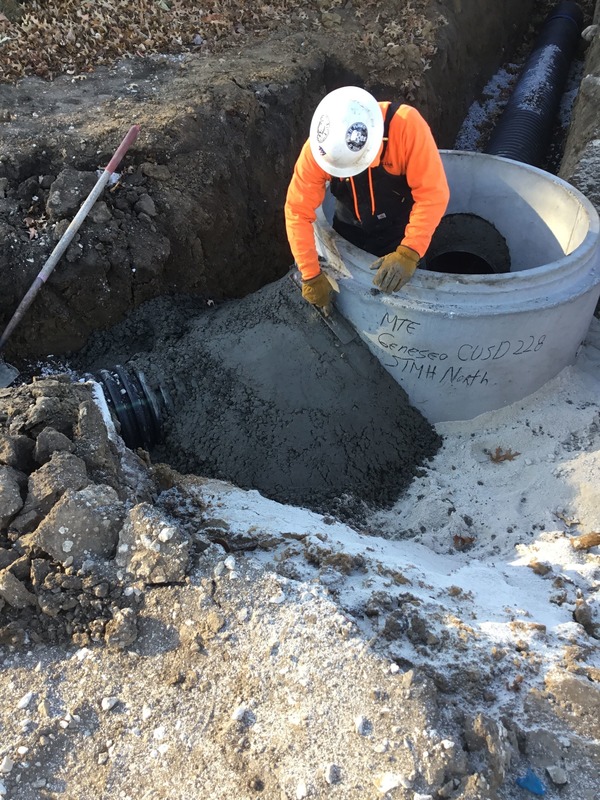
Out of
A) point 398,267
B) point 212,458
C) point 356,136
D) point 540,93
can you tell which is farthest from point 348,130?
point 540,93

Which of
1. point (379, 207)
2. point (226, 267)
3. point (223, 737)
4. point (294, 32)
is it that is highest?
point (294, 32)

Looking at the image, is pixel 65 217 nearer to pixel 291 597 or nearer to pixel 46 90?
pixel 46 90

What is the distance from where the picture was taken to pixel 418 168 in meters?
3.02

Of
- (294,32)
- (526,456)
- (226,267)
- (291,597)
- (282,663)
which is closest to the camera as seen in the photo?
(282,663)

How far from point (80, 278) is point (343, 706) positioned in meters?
3.17

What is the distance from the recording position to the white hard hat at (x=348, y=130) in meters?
2.83

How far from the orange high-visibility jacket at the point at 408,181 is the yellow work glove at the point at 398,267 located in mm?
42

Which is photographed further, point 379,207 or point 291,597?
point 379,207

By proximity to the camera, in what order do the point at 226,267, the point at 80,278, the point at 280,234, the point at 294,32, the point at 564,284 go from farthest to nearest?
the point at 294,32 → the point at 280,234 → the point at 226,267 → the point at 80,278 → the point at 564,284

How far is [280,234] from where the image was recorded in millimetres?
5137

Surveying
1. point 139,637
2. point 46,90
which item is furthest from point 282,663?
point 46,90

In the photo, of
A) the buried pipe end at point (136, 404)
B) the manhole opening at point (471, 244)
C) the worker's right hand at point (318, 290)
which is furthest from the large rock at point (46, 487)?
the manhole opening at point (471, 244)

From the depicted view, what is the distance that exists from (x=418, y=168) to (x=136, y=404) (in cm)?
202

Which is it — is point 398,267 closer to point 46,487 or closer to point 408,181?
point 408,181
